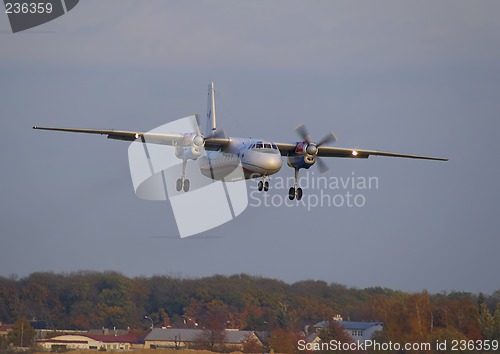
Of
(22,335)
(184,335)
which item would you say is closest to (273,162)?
(184,335)

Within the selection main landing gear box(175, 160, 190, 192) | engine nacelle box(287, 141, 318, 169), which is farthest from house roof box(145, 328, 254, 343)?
engine nacelle box(287, 141, 318, 169)

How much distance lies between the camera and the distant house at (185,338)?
152 ft

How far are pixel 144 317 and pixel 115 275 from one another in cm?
272

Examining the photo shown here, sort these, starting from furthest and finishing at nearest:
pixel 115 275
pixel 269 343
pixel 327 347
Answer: pixel 115 275 < pixel 269 343 < pixel 327 347

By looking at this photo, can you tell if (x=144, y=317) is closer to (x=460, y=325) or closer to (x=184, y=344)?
(x=184, y=344)

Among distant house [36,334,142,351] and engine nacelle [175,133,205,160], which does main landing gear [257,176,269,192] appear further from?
distant house [36,334,142,351]

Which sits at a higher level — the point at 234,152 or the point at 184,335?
the point at 234,152

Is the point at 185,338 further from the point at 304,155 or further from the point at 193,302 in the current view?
the point at 304,155

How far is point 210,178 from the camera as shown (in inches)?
1874

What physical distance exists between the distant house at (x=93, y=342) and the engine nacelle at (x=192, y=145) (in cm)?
851

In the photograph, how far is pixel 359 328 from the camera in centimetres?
4369

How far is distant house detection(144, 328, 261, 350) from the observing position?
152ft

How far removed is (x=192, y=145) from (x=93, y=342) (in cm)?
1037

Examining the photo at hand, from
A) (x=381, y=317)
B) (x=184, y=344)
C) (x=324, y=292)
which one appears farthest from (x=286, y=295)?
(x=381, y=317)
